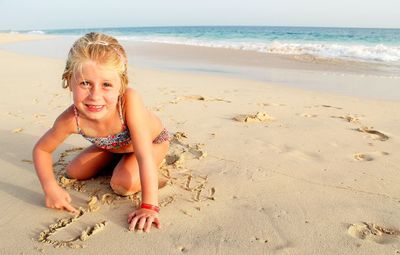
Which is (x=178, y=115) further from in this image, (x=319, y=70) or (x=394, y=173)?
(x=319, y=70)

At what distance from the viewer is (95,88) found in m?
2.00

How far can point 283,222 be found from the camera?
201cm

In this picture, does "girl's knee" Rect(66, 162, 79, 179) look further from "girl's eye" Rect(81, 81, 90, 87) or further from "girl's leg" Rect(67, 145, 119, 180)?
"girl's eye" Rect(81, 81, 90, 87)

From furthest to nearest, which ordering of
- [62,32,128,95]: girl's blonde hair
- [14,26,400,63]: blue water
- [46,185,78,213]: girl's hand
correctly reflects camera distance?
[14,26,400,63]: blue water
[46,185,78,213]: girl's hand
[62,32,128,95]: girl's blonde hair

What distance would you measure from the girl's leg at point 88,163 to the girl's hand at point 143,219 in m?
0.67

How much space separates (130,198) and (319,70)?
24.6 feet

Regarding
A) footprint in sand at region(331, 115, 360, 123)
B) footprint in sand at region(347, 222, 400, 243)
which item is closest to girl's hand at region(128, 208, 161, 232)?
footprint in sand at region(347, 222, 400, 243)

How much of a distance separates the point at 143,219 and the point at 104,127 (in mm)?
659

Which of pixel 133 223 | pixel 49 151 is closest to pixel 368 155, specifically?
pixel 133 223

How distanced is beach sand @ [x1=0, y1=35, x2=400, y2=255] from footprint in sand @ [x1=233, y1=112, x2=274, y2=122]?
0.02 metres

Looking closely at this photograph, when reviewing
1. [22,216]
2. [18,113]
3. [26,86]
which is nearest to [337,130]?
[22,216]

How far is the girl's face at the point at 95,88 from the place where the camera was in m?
1.96

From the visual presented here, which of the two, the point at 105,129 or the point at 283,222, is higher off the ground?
the point at 105,129

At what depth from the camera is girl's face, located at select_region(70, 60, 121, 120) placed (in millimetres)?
1960
